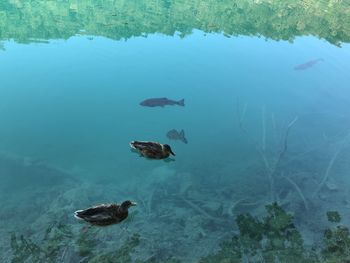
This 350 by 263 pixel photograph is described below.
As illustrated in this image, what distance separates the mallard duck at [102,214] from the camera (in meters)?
4.92

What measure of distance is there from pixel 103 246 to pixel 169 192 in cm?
148

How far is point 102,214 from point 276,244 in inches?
86.6

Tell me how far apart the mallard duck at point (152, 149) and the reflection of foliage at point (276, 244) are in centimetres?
148

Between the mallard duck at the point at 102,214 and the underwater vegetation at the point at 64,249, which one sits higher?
the mallard duck at the point at 102,214

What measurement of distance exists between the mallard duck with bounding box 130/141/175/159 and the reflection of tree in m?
7.20

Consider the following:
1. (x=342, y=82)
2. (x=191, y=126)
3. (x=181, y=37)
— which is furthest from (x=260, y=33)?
(x=191, y=126)

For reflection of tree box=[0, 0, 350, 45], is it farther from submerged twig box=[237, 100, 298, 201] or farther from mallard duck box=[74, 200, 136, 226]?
mallard duck box=[74, 200, 136, 226]

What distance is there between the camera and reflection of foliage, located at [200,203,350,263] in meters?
4.91

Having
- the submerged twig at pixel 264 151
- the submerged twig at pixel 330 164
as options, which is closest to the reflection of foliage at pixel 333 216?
the submerged twig at pixel 330 164

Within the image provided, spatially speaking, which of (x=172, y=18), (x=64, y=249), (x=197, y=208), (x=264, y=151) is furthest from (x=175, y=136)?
(x=172, y=18)

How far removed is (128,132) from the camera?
7602 mm

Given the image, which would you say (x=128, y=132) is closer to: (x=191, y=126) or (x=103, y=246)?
(x=191, y=126)

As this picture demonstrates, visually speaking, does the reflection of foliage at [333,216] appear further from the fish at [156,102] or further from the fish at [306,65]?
the fish at [306,65]

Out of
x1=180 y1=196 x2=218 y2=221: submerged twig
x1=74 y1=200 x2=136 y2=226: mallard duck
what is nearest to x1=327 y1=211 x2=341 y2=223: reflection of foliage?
x1=180 y1=196 x2=218 y2=221: submerged twig
